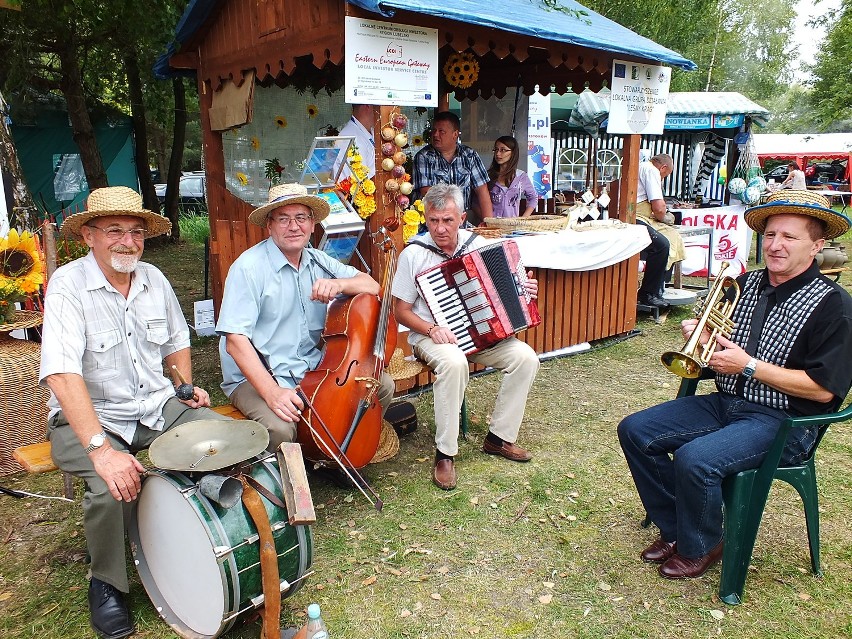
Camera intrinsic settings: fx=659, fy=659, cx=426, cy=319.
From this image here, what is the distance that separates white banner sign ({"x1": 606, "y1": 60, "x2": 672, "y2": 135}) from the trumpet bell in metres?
3.78

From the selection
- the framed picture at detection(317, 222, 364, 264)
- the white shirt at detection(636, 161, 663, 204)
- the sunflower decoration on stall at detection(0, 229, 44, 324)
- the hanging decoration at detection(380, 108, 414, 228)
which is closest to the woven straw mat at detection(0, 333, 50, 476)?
the sunflower decoration on stall at detection(0, 229, 44, 324)

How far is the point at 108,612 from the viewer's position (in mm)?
2508

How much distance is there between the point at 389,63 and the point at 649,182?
177 inches

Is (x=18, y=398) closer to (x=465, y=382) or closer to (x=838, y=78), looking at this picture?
(x=465, y=382)

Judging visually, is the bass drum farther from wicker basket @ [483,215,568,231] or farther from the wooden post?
the wooden post

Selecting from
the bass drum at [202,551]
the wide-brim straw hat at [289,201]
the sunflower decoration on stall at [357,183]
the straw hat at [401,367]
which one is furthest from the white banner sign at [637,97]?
the bass drum at [202,551]

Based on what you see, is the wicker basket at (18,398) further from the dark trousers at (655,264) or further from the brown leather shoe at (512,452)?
the dark trousers at (655,264)

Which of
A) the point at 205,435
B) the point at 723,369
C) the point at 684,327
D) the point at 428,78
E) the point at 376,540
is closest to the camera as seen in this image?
the point at 205,435

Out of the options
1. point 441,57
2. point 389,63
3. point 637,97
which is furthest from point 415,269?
point 441,57

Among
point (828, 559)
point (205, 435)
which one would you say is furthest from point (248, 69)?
point (828, 559)

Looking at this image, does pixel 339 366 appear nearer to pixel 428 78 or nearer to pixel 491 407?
pixel 491 407

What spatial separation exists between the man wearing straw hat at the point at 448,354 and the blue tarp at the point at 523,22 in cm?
124

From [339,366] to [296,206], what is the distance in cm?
88

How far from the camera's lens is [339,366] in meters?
3.15
